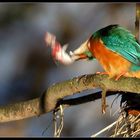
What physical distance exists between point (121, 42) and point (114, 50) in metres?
0.04

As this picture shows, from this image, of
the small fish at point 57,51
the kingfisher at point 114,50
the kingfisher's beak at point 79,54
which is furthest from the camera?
the kingfisher at point 114,50

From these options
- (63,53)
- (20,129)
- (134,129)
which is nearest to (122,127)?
(134,129)

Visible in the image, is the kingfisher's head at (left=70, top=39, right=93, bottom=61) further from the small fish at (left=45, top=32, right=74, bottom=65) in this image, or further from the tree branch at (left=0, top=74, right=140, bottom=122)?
the tree branch at (left=0, top=74, right=140, bottom=122)

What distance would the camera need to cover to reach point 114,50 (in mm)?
2312

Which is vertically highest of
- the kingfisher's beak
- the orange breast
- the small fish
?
the small fish

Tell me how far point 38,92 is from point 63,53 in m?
1.33

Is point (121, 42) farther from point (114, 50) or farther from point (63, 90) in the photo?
point (63, 90)

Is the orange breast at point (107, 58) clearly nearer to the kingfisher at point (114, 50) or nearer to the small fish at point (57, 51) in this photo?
the kingfisher at point (114, 50)

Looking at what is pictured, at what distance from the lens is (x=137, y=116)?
2059 mm

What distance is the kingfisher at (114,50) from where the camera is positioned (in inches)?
88.0

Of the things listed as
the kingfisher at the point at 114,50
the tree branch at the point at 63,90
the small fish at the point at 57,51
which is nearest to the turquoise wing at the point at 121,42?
the kingfisher at the point at 114,50

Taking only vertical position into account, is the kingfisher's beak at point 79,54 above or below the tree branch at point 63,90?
above

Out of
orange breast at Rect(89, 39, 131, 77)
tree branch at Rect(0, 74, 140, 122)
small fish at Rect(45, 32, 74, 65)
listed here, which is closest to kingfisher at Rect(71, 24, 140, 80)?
orange breast at Rect(89, 39, 131, 77)

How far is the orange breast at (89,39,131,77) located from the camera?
7.38ft
